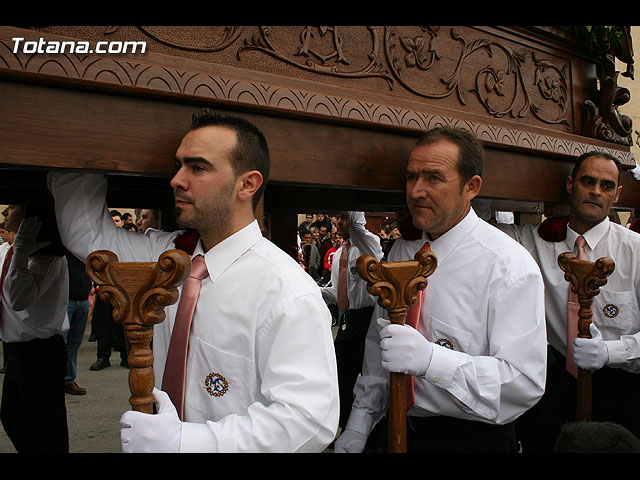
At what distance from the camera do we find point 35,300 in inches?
114

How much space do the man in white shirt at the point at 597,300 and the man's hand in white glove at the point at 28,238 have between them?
2516 millimetres

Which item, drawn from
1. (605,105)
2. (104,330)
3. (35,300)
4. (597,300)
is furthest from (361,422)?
(104,330)

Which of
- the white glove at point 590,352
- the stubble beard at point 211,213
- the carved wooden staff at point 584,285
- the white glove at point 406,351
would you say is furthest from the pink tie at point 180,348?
the white glove at point 590,352

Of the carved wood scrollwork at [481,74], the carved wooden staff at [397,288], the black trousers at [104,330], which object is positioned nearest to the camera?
the carved wooden staff at [397,288]

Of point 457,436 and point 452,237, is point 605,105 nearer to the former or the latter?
point 452,237

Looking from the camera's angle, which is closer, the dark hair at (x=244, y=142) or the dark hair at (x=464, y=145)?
the dark hair at (x=244, y=142)

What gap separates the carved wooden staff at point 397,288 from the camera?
139 centimetres

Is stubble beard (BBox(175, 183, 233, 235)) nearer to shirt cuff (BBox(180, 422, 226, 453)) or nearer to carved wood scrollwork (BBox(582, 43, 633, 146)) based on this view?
shirt cuff (BBox(180, 422, 226, 453))

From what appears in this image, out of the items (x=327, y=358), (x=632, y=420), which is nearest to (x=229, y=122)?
(x=327, y=358)

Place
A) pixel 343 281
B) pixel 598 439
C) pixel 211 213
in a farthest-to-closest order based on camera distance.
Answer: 1. pixel 343 281
2. pixel 211 213
3. pixel 598 439

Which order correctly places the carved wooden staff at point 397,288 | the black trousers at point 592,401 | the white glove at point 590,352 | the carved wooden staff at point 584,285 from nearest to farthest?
1. the carved wooden staff at point 397,288
2. the carved wooden staff at point 584,285
3. the white glove at point 590,352
4. the black trousers at point 592,401

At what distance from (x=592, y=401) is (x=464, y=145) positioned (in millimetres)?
1403

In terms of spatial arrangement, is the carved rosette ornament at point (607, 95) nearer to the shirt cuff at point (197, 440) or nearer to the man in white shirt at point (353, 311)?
the man in white shirt at point (353, 311)

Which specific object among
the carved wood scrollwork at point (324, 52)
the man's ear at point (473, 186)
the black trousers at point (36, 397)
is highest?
the carved wood scrollwork at point (324, 52)
